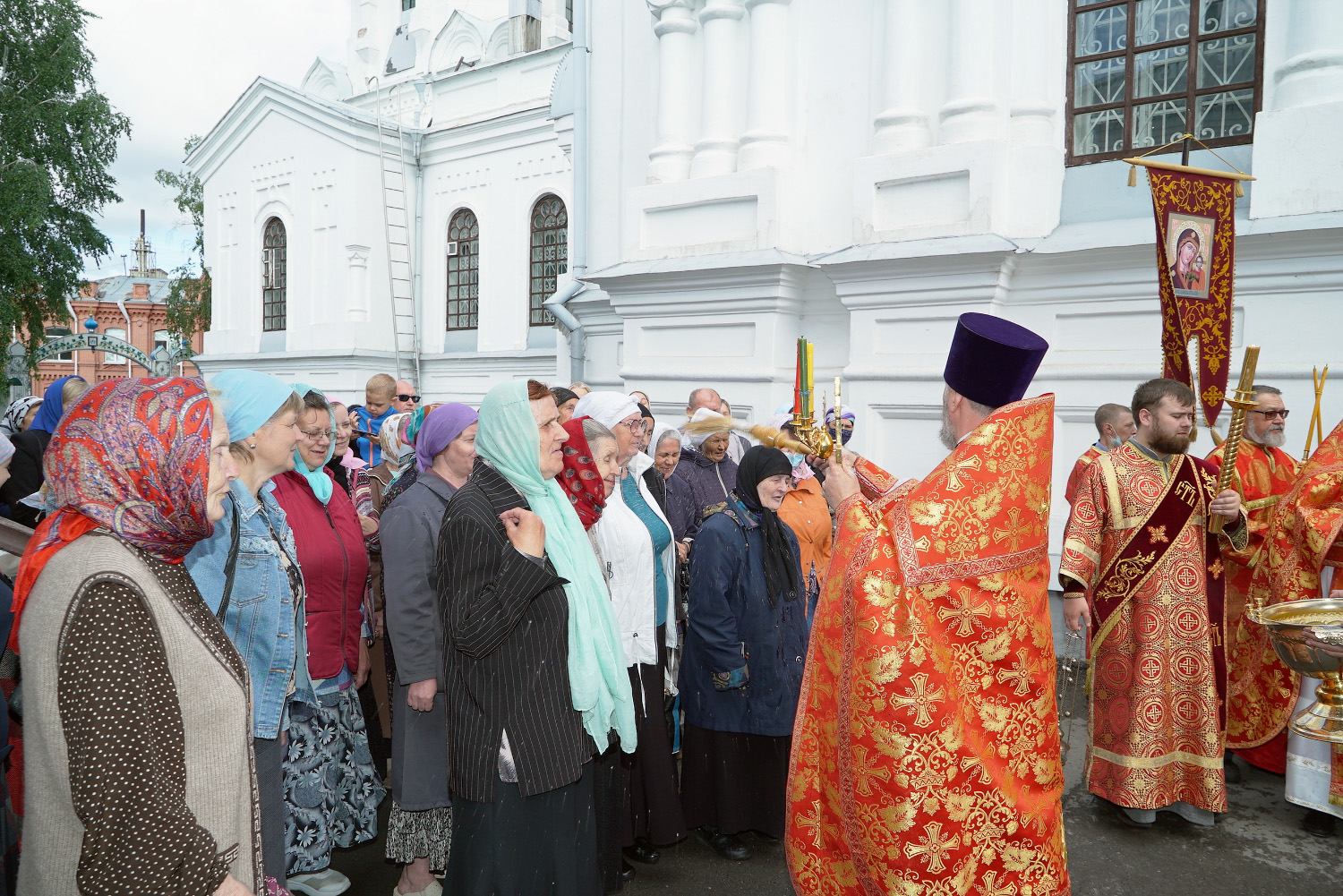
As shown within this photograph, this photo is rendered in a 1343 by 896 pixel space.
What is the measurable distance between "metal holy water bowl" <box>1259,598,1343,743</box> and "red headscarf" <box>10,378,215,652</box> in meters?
2.88

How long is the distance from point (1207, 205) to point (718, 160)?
4.07 meters

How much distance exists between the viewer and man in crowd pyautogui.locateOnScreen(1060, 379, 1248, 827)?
13.8 ft

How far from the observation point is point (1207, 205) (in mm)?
4793

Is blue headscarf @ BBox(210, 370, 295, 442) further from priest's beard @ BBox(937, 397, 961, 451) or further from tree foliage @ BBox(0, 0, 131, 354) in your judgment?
tree foliage @ BBox(0, 0, 131, 354)

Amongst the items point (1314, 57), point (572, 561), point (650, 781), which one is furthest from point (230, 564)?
point (1314, 57)

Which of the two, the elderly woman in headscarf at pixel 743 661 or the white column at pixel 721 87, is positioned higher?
the white column at pixel 721 87

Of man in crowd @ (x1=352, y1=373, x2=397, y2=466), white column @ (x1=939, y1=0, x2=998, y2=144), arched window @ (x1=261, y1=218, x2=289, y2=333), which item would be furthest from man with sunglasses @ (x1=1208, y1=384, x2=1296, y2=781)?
arched window @ (x1=261, y1=218, x2=289, y2=333)

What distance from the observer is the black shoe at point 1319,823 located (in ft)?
13.6

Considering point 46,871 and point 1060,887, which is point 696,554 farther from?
point 46,871

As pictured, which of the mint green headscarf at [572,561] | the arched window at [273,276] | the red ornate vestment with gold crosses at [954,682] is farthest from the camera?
the arched window at [273,276]

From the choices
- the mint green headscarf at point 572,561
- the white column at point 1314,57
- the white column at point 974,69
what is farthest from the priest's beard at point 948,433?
the white column at point 1314,57

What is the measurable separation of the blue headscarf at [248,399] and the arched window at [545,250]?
1332 centimetres

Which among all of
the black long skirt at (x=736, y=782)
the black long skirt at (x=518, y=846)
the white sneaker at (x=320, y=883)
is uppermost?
the black long skirt at (x=518, y=846)

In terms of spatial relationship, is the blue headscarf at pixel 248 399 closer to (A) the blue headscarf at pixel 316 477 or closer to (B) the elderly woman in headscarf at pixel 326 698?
(B) the elderly woman in headscarf at pixel 326 698
